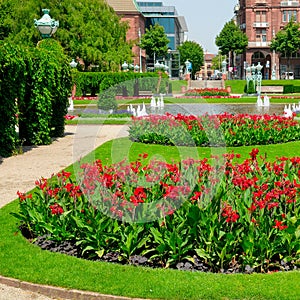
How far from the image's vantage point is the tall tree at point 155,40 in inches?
3479

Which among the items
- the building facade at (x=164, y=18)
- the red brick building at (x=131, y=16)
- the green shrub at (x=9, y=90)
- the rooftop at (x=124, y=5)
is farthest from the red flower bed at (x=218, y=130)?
the building facade at (x=164, y=18)

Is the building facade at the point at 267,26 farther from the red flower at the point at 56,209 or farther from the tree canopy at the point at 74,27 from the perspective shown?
the red flower at the point at 56,209

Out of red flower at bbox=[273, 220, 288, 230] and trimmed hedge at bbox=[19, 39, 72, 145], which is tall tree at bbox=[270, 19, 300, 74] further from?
red flower at bbox=[273, 220, 288, 230]

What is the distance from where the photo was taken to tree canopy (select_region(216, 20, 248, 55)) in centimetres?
8094

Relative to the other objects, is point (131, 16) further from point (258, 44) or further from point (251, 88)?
point (251, 88)

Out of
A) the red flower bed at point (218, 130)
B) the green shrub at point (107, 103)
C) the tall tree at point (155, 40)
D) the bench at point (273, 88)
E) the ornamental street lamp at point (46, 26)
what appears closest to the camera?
the red flower bed at point (218, 130)

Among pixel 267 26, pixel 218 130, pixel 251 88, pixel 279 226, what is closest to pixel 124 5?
pixel 267 26

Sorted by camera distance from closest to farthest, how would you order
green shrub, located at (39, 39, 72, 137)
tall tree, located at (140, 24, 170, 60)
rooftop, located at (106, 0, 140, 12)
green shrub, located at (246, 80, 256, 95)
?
green shrub, located at (39, 39, 72, 137) < green shrub, located at (246, 80, 256, 95) < tall tree, located at (140, 24, 170, 60) < rooftop, located at (106, 0, 140, 12)

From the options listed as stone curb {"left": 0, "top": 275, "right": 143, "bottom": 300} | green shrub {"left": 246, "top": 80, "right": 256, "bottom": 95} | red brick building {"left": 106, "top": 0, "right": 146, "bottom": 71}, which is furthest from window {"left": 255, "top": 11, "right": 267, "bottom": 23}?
stone curb {"left": 0, "top": 275, "right": 143, "bottom": 300}

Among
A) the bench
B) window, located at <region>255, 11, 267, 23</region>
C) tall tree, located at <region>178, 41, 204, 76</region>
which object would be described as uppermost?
window, located at <region>255, 11, 267, 23</region>

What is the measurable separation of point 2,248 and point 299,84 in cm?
5661

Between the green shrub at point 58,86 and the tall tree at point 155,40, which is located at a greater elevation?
the tall tree at point 155,40

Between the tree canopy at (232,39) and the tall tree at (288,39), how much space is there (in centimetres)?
515

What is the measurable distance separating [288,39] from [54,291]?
2944 inches
